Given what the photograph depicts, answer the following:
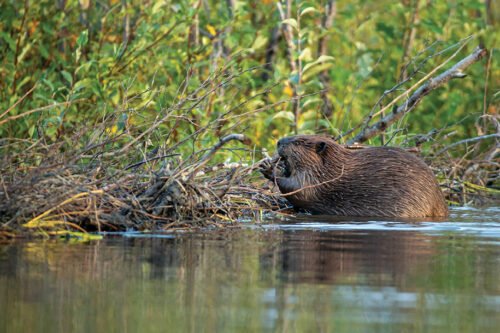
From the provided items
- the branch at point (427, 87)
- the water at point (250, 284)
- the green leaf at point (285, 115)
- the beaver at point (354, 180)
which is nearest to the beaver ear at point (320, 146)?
the beaver at point (354, 180)

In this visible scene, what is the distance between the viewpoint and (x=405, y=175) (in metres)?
5.55

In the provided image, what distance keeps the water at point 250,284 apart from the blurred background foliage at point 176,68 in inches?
53.9

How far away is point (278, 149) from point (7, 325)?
388 centimetres

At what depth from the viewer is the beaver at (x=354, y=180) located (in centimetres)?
552

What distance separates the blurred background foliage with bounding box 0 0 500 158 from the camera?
586 cm

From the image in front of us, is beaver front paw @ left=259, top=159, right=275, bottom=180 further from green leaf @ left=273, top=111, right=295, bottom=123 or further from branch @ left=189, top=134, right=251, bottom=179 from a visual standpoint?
green leaf @ left=273, top=111, right=295, bottom=123

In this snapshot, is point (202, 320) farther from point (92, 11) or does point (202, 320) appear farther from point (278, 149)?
point (92, 11)

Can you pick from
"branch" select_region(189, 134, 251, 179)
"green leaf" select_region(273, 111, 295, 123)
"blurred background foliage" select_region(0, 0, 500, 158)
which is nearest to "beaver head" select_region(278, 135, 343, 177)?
"blurred background foliage" select_region(0, 0, 500, 158)

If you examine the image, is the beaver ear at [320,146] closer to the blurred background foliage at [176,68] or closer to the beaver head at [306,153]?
the beaver head at [306,153]

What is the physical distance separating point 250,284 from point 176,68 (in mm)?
4480

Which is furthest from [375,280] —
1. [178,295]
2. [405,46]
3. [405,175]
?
[405,46]

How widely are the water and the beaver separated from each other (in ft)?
4.81

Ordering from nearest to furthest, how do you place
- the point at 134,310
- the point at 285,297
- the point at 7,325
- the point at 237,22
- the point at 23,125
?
the point at 7,325 → the point at 134,310 → the point at 285,297 → the point at 23,125 → the point at 237,22

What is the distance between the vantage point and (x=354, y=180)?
5695 mm
